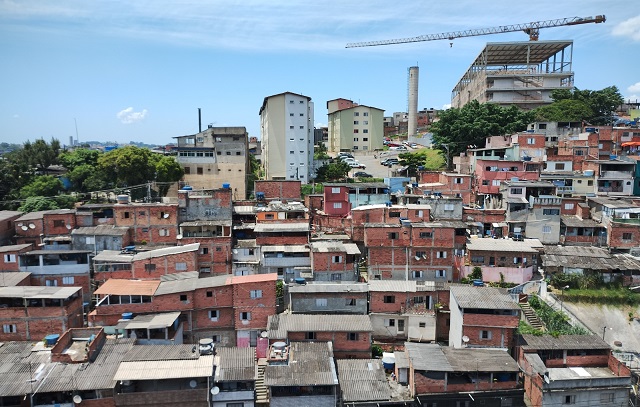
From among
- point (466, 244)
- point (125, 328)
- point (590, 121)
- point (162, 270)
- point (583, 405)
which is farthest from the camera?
point (590, 121)

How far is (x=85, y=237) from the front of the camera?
1351 inches

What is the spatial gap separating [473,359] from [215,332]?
15148mm

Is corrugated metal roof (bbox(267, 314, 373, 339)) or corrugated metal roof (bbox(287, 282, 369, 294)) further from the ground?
corrugated metal roof (bbox(287, 282, 369, 294))

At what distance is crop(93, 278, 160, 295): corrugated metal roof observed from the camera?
2750cm

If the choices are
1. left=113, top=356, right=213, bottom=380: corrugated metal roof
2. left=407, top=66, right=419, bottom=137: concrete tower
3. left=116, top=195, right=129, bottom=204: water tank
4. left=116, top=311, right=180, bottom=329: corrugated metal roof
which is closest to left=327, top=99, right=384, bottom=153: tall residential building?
left=407, top=66, right=419, bottom=137: concrete tower

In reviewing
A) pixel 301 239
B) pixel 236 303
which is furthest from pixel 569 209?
pixel 236 303

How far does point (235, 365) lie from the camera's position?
22.9 m

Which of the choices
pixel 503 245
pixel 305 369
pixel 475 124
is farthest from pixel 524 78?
pixel 305 369

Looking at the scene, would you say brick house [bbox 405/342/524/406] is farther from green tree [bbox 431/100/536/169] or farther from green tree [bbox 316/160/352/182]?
green tree [bbox 316/160/352/182]

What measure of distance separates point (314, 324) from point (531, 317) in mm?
13947

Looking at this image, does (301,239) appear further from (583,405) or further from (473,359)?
(583,405)

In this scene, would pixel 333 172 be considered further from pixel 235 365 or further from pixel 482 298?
pixel 235 365

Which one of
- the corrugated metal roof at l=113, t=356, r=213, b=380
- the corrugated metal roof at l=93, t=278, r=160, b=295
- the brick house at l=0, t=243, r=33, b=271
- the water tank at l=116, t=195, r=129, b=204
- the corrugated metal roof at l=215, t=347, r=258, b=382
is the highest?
the water tank at l=116, t=195, r=129, b=204

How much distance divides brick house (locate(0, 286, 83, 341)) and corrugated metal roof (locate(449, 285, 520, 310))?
893 inches
